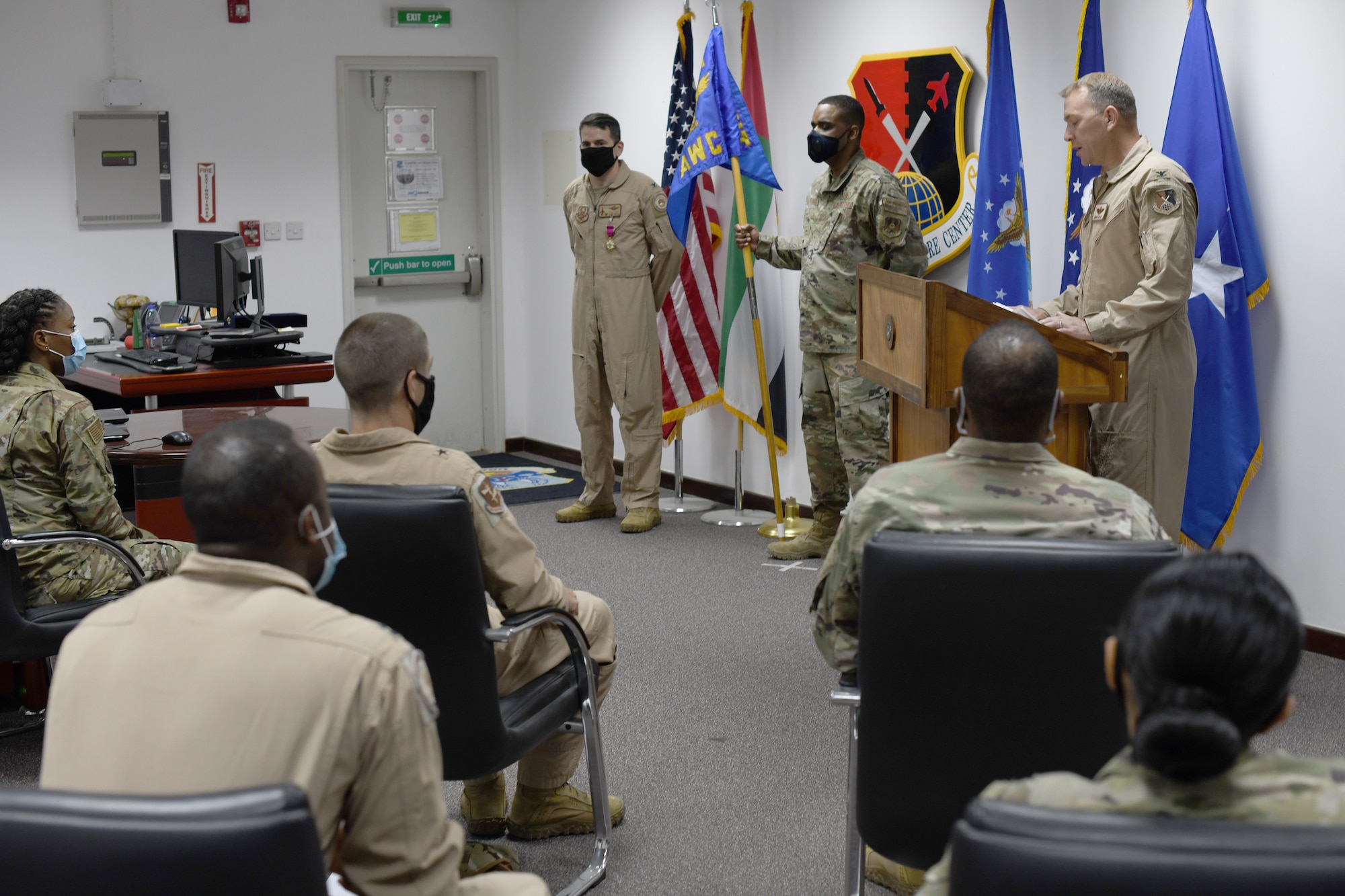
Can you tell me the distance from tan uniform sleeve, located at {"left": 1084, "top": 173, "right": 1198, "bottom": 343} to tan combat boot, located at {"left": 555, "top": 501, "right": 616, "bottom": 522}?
9.54 feet

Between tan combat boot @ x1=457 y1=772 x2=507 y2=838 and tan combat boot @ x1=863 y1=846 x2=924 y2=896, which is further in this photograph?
tan combat boot @ x1=457 y1=772 x2=507 y2=838

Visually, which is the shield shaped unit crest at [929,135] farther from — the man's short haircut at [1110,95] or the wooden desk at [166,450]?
the wooden desk at [166,450]

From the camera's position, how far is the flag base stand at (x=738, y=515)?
5.80 meters

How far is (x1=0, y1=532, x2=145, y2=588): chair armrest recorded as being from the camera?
2871mm

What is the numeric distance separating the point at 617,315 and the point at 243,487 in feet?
14.7

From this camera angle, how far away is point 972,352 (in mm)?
2107

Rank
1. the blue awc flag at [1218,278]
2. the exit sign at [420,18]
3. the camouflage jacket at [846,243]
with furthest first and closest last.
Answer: the exit sign at [420,18], the camouflage jacket at [846,243], the blue awc flag at [1218,278]

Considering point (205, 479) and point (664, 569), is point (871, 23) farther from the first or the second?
point (205, 479)

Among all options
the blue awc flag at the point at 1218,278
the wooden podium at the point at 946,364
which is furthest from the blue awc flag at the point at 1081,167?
the wooden podium at the point at 946,364

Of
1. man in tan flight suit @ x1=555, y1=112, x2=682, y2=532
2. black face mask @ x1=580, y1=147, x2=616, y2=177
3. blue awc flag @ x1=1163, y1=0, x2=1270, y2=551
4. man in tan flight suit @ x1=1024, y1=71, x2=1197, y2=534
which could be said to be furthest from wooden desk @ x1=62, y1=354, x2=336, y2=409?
blue awc flag @ x1=1163, y1=0, x2=1270, y2=551

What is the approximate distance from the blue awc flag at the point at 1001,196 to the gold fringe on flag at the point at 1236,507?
92 cm

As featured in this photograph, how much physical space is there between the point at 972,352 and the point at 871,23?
3.51 m

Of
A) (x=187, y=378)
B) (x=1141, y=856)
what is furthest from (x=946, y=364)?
(x=187, y=378)

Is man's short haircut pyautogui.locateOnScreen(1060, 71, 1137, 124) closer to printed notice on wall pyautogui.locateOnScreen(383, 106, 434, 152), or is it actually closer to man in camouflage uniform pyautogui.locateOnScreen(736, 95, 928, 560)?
man in camouflage uniform pyautogui.locateOnScreen(736, 95, 928, 560)
